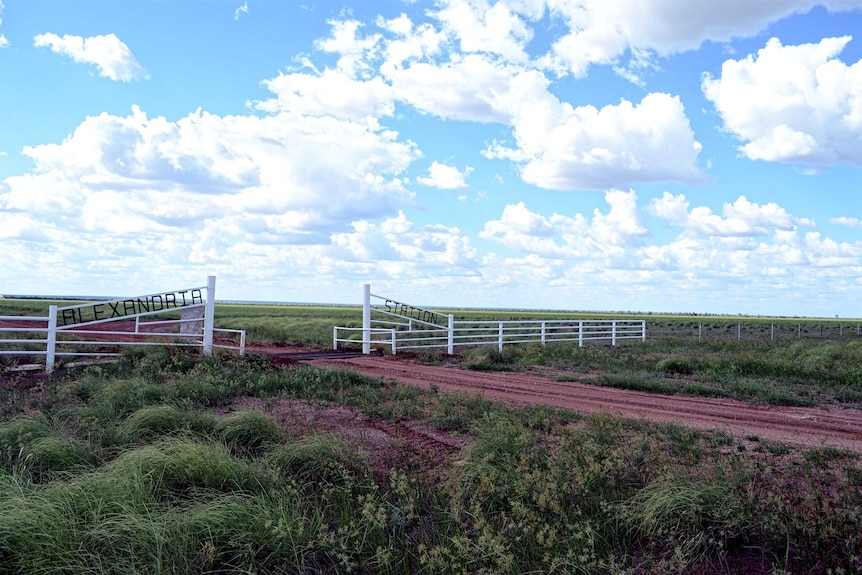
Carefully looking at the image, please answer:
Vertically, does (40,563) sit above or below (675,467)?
below

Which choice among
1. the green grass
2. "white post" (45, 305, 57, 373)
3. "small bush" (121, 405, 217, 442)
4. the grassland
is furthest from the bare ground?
"white post" (45, 305, 57, 373)

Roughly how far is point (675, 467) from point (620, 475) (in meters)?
0.49

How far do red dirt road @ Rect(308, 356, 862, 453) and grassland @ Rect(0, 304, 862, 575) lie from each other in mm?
1240

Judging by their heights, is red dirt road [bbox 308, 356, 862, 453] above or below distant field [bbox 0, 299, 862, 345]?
below

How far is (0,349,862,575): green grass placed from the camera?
4762mm

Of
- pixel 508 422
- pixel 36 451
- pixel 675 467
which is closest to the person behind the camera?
pixel 675 467

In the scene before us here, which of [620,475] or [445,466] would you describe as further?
[445,466]

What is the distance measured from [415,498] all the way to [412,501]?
0.20 meters

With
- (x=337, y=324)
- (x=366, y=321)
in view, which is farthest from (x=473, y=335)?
(x=337, y=324)

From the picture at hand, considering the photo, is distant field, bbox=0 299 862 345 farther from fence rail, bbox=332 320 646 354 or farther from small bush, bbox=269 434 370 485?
small bush, bbox=269 434 370 485

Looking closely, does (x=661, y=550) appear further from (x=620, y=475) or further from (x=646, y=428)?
(x=646, y=428)

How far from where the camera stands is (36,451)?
6.69 meters

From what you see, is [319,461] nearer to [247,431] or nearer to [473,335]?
[247,431]

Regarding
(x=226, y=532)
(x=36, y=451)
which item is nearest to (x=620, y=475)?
(x=226, y=532)
